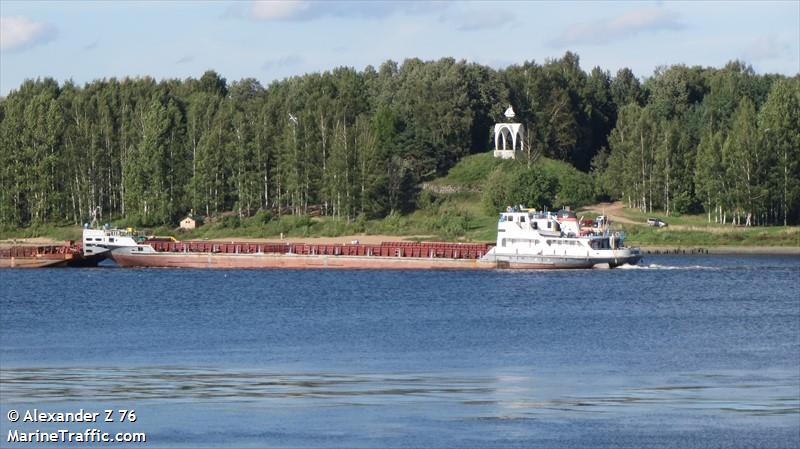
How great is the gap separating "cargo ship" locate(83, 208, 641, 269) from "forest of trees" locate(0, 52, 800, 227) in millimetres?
27942

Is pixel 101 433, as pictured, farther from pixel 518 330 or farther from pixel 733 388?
pixel 518 330

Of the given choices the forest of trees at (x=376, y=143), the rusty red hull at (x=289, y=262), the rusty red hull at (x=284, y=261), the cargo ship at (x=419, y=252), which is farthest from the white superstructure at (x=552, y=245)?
the forest of trees at (x=376, y=143)

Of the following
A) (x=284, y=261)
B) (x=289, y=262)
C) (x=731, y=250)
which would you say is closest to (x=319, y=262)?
(x=289, y=262)

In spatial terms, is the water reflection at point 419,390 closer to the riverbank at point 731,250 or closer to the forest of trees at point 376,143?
the riverbank at point 731,250

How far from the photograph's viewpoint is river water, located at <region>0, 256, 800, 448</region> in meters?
37.7

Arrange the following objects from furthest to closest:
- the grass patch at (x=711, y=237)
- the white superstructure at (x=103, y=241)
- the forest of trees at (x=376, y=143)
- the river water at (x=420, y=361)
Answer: the forest of trees at (x=376, y=143), the grass patch at (x=711, y=237), the white superstructure at (x=103, y=241), the river water at (x=420, y=361)

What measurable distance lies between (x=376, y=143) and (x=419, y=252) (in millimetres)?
35985

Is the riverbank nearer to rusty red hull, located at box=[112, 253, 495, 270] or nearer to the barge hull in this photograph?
the barge hull

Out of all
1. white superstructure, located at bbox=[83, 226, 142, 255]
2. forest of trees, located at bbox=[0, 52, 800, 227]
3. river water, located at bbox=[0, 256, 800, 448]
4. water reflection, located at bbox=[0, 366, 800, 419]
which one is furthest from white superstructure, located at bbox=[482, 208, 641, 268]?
water reflection, located at bbox=[0, 366, 800, 419]

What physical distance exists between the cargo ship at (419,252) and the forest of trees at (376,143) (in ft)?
91.7

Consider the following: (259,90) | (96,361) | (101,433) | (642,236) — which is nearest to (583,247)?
(642,236)

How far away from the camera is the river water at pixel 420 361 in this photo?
3772 centimetres

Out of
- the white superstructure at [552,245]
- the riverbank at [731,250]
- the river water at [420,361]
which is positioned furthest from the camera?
the riverbank at [731,250]

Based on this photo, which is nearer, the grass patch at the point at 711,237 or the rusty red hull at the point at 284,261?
the rusty red hull at the point at 284,261
